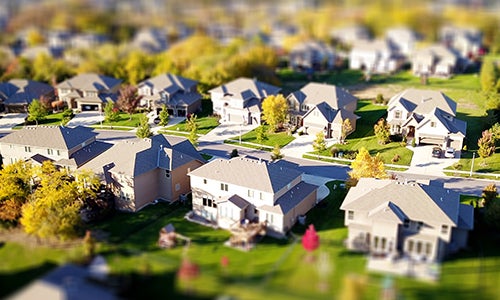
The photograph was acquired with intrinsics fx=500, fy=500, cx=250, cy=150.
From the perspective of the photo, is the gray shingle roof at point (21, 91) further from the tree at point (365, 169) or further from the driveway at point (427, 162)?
the driveway at point (427, 162)

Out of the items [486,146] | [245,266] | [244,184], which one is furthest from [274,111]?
[245,266]

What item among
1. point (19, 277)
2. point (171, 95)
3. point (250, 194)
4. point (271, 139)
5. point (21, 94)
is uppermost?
point (21, 94)

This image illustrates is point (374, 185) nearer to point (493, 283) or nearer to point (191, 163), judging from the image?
point (493, 283)

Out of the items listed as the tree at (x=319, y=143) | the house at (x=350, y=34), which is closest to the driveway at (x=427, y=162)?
the tree at (x=319, y=143)

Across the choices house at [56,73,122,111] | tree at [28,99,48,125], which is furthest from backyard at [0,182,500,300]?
house at [56,73,122,111]

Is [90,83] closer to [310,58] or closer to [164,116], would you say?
[164,116]

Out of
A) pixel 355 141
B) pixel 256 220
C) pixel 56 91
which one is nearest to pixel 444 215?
pixel 256 220
